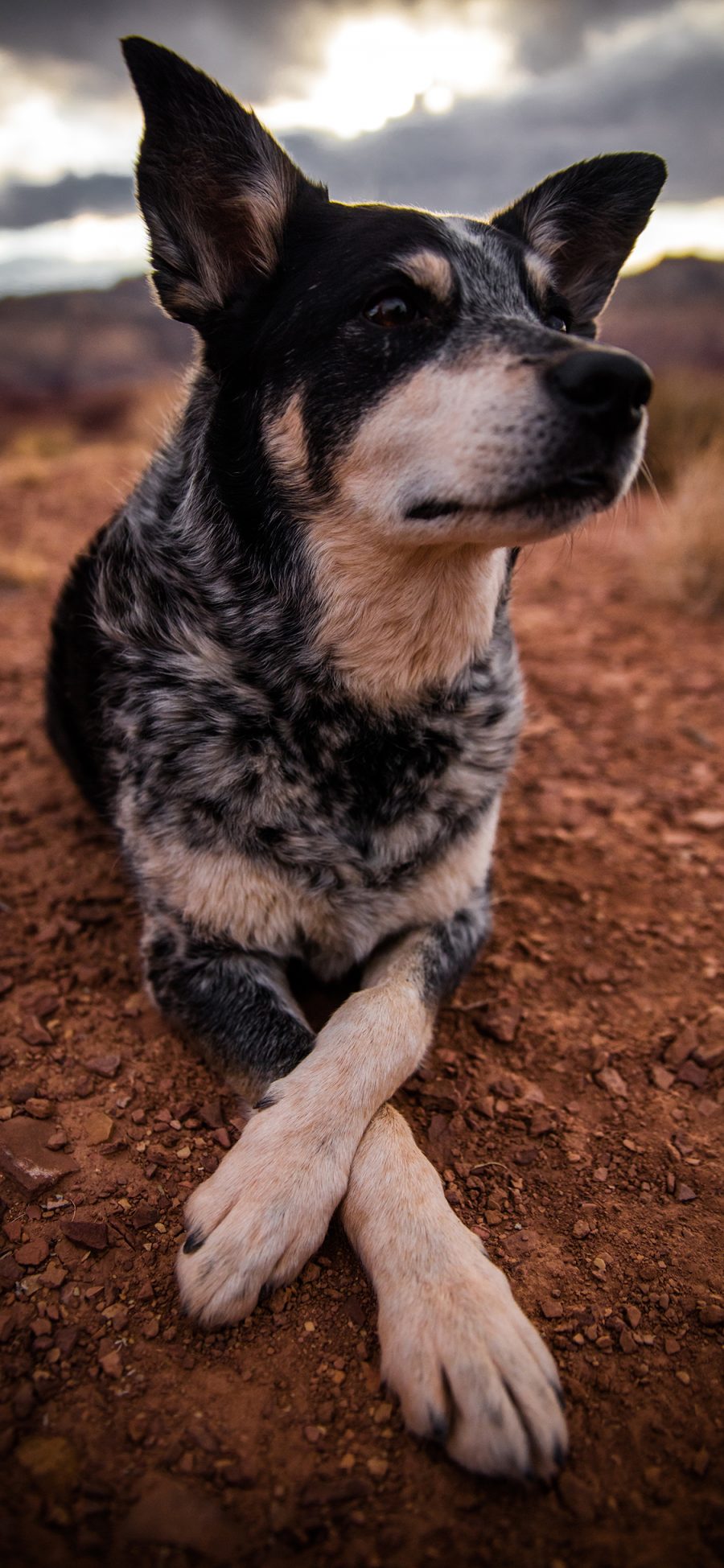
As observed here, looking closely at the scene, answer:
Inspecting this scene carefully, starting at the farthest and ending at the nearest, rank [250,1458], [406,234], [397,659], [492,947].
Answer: [492,947] → [397,659] → [406,234] → [250,1458]

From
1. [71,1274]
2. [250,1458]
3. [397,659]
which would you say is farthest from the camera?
[397,659]

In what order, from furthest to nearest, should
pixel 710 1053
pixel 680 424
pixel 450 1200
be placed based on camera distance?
1. pixel 680 424
2. pixel 710 1053
3. pixel 450 1200

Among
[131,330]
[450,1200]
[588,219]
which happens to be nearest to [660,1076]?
[450,1200]

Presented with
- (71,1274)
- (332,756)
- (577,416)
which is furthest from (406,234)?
(71,1274)

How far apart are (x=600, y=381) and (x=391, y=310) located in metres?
0.65

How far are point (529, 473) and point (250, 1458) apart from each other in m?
1.96

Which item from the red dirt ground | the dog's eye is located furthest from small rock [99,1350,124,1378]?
the dog's eye

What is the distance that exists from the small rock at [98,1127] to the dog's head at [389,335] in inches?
63.8

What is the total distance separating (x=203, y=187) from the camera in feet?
7.39

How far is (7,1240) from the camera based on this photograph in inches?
73.3

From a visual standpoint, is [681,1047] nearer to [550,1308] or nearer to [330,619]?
[550,1308]

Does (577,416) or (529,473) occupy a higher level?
(577,416)

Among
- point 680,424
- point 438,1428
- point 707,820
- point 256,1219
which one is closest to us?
point 438,1428

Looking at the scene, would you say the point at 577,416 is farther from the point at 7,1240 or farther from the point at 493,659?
the point at 7,1240
